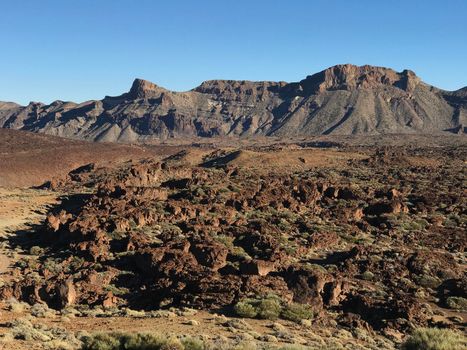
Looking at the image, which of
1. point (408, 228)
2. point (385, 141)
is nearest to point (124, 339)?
point (408, 228)

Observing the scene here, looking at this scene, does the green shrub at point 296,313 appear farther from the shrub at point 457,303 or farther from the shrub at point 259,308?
the shrub at point 457,303

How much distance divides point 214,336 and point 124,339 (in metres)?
3.56

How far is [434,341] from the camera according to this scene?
12.4 meters

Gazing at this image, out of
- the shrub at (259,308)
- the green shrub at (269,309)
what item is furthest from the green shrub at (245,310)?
the green shrub at (269,309)

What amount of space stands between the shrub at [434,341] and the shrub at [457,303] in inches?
382

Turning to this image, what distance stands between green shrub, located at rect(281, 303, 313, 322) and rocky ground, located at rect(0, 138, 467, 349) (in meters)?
0.05

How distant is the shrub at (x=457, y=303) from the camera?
21942 mm

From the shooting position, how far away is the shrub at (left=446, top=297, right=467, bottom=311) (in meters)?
21.9

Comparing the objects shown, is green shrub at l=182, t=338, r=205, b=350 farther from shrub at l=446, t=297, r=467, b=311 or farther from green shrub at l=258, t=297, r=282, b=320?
shrub at l=446, t=297, r=467, b=311

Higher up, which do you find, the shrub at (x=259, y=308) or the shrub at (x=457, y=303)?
the shrub at (x=259, y=308)

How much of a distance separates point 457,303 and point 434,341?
11211mm

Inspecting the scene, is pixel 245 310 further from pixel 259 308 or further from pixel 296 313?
pixel 296 313

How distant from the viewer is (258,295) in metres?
19.7

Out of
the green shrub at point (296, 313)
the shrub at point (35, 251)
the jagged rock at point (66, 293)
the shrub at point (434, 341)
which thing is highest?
the shrub at point (434, 341)
